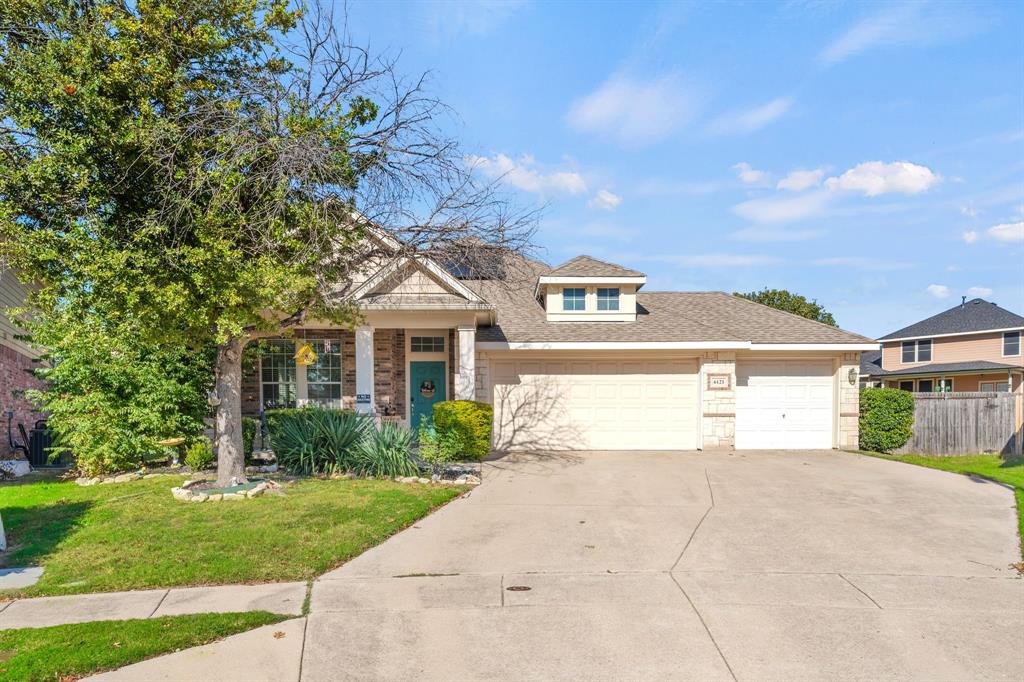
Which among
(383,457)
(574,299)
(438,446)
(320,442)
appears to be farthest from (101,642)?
(574,299)

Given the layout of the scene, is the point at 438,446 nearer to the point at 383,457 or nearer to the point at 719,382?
the point at 383,457

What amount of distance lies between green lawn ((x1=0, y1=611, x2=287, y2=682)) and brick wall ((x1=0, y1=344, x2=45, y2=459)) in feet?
32.7

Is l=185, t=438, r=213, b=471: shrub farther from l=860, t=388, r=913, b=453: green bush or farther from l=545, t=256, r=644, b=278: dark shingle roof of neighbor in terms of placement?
l=860, t=388, r=913, b=453: green bush

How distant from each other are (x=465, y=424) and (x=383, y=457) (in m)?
1.99

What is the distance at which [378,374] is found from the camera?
586 inches

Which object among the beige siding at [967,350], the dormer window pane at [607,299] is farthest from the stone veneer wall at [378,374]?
the beige siding at [967,350]

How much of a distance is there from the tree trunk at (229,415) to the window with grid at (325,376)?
184 inches

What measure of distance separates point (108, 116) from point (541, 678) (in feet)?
28.7

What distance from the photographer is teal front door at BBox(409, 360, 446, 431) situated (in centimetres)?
1520

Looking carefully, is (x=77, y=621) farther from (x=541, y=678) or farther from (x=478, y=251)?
(x=478, y=251)

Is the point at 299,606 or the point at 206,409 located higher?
the point at 206,409

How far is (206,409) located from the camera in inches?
465

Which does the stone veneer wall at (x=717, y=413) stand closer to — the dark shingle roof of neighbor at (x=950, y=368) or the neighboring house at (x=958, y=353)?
the dark shingle roof of neighbor at (x=950, y=368)

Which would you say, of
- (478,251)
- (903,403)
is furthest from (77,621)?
(903,403)
